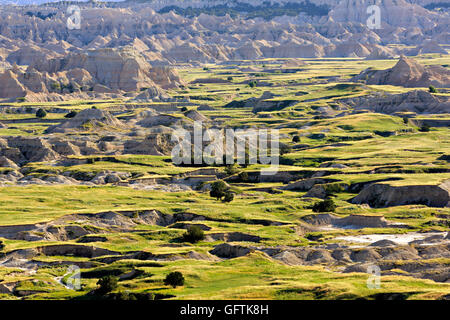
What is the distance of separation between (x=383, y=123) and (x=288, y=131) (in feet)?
68.9

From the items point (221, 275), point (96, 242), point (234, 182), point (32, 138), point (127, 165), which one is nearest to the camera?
point (221, 275)

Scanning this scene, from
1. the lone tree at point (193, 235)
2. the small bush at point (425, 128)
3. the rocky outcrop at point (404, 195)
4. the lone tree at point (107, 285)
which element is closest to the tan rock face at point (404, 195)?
the rocky outcrop at point (404, 195)

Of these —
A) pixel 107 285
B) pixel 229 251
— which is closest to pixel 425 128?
pixel 229 251

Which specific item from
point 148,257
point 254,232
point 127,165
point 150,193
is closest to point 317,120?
point 127,165

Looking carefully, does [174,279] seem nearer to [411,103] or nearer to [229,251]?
[229,251]

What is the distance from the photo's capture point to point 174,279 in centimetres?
Answer: 5438

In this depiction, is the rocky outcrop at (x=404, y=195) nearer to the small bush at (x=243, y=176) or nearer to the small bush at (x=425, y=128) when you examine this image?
the small bush at (x=243, y=176)

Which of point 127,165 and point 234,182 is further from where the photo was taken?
point 127,165

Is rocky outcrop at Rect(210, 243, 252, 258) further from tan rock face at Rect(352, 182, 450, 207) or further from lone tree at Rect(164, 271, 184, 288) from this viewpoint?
tan rock face at Rect(352, 182, 450, 207)

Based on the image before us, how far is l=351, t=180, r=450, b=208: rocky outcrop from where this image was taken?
8894 centimetres

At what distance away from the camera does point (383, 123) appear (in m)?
166

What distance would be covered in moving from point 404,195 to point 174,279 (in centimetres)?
4469

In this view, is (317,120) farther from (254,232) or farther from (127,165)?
(254,232)
